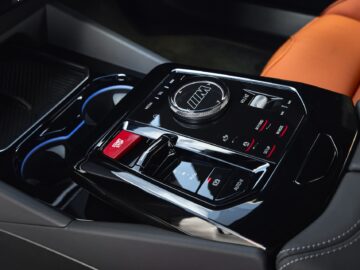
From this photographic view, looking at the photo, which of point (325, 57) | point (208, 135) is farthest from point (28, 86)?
point (325, 57)

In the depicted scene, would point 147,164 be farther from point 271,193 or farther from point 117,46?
point 117,46

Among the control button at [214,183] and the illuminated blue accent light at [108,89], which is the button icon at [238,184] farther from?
the illuminated blue accent light at [108,89]

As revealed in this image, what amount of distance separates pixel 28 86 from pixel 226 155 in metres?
0.38

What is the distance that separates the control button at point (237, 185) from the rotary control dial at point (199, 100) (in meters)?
0.10

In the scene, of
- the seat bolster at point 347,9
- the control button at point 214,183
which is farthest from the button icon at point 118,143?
the seat bolster at point 347,9

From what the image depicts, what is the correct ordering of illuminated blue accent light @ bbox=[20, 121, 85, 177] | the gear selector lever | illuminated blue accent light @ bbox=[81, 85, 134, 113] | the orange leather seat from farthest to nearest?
the orange leather seat, illuminated blue accent light @ bbox=[81, 85, 134, 113], illuminated blue accent light @ bbox=[20, 121, 85, 177], the gear selector lever

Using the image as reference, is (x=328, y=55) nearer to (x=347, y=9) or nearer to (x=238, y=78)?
(x=347, y=9)

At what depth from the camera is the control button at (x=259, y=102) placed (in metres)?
0.77

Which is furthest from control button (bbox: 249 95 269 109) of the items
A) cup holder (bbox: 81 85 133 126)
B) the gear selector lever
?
cup holder (bbox: 81 85 133 126)

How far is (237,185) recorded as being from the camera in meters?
0.66

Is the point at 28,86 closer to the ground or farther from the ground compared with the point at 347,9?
closer to the ground

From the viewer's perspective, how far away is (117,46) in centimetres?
97

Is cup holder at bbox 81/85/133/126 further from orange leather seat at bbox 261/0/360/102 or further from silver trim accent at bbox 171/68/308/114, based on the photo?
orange leather seat at bbox 261/0/360/102

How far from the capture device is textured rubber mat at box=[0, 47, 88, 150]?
2.81 feet
